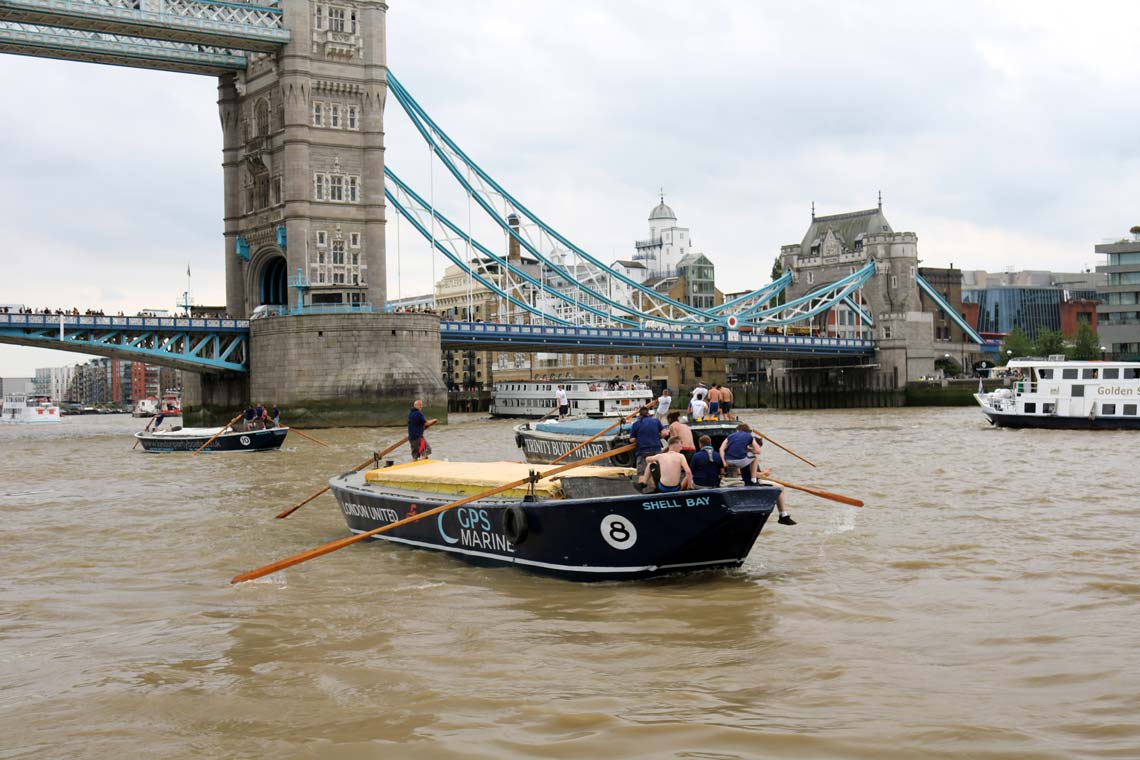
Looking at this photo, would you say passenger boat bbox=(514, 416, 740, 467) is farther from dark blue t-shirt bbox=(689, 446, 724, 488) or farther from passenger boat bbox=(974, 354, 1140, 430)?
passenger boat bbox=(974, 354, 1140, 430)

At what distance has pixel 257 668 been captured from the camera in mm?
9969

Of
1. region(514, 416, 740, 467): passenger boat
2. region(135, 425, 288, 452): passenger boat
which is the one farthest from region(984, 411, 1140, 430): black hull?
region(135, 425, 288, 452): passenger boat

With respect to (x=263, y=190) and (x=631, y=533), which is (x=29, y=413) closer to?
(x=263, y=190)

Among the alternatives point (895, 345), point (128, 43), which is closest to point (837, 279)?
point (895, 345)

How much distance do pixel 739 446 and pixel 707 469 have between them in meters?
1.12

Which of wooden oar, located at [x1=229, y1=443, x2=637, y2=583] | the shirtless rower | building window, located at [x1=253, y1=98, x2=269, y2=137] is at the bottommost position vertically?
wooden oar, located at [x1=229, y1=443, x2=637, y2=583]

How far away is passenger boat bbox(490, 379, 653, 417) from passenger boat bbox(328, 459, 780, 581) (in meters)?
28.9

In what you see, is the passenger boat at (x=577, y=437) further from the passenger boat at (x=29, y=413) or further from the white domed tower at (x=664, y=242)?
the white domed tower at (x=664, y=242)

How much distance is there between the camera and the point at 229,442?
37.6 meters

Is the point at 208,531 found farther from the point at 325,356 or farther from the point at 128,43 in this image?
the point at 128,43

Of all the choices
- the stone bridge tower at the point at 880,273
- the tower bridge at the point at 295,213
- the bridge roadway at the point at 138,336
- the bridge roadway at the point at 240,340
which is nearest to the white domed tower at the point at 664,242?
the stone bridge tower at the point at 880,273

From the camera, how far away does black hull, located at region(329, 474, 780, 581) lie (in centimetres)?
1273

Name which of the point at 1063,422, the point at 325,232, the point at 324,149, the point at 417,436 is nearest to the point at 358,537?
the point at 417,436

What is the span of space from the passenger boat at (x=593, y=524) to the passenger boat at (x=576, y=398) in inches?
1137
